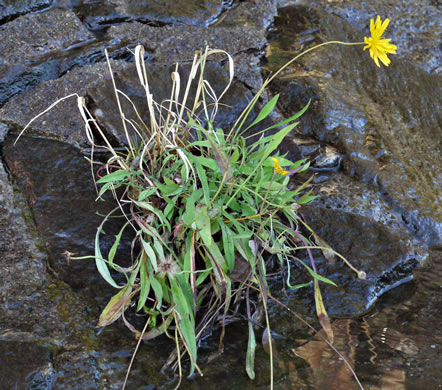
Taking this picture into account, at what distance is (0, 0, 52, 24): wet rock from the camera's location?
9.73 feet

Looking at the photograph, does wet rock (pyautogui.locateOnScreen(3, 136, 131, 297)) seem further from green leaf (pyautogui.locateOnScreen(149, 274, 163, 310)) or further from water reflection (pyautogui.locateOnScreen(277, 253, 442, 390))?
water reflection (pyautogui.locateOnScreen(277, 253, 442, 390))

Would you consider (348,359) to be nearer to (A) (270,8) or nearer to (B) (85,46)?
(B) (85,46)

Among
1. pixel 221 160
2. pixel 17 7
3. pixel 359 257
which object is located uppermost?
pixel 17 7

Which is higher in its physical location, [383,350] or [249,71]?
[249,71]

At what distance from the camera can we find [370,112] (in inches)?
107

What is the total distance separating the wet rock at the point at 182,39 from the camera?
291 cm

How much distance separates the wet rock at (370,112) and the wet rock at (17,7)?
144cm

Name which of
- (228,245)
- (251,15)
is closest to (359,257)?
(228,245)

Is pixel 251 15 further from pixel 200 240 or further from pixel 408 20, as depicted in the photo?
pixel 200 240

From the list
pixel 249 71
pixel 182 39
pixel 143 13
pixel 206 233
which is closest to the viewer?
pixel 206 233

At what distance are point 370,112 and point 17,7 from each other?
85.7 inches

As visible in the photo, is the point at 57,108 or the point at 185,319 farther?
the point at 57,108

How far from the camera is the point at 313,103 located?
2631 millimetres

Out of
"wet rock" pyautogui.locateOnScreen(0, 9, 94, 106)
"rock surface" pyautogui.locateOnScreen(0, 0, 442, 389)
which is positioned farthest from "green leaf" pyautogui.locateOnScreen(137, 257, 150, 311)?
"wet rock" pyautogui.locateOnScreen(0, 9, 94, 106)
